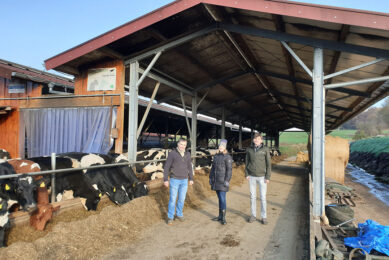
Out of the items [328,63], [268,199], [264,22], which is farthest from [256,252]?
[328,63]

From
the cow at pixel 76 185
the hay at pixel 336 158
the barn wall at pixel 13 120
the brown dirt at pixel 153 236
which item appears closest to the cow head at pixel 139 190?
the brown dirt at pixel 153 236

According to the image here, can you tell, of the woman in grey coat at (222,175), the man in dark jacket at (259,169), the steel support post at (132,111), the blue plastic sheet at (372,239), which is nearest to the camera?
the blue plastic sheet at (372,239)

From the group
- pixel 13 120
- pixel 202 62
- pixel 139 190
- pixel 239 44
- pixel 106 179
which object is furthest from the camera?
pixel 13 120

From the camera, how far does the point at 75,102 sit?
935cm

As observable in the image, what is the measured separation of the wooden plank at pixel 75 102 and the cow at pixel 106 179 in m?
2.34

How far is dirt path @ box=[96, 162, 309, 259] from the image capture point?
4410mm

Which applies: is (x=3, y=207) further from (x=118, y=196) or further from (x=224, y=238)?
(x=224, y=238)

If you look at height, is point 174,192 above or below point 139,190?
above

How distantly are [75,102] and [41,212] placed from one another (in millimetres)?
5441

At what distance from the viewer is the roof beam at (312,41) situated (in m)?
6.15

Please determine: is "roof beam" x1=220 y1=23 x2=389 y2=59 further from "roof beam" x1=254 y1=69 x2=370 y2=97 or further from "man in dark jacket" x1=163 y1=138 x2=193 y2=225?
"roof beam" x1=254 y1=69 x2=370 y2=97

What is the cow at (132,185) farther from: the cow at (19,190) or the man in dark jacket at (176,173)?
the cow at (19,190)

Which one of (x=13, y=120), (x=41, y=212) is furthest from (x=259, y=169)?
(x=13, y=120)

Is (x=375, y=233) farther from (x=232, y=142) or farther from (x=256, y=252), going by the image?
(x=232, y=142)
